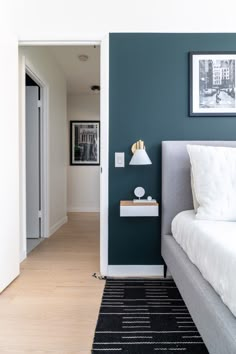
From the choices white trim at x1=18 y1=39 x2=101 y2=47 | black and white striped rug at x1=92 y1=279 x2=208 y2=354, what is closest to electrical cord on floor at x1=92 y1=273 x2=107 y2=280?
black and white striped rug at x1=92 y1=279 x2=208 y2=354

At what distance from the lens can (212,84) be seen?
8.50 feet

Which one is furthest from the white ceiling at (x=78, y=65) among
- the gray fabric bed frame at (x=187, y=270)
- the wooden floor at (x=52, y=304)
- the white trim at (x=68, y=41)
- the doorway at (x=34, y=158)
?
the wooden floor at (x=52, y=304)

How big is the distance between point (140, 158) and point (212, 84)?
94 centimetres

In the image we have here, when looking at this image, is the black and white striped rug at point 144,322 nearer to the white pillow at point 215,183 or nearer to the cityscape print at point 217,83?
the white pillow at point 215,183

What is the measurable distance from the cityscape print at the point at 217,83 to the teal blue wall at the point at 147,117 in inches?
4.9

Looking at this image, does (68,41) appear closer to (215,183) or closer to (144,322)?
(215,183)

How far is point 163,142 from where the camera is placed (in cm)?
256

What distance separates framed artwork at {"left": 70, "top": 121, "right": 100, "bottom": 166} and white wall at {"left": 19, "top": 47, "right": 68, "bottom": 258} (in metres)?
1.37

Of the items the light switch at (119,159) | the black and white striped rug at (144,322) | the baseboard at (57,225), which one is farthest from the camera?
the baseboard at (57,225)

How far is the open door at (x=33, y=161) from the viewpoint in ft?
13.4

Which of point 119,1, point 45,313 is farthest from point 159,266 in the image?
point 119,1

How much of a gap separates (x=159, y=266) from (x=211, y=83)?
1697 millimetres

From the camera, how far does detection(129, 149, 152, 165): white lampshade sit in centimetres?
243

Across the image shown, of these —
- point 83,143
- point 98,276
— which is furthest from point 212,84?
point 83,143
